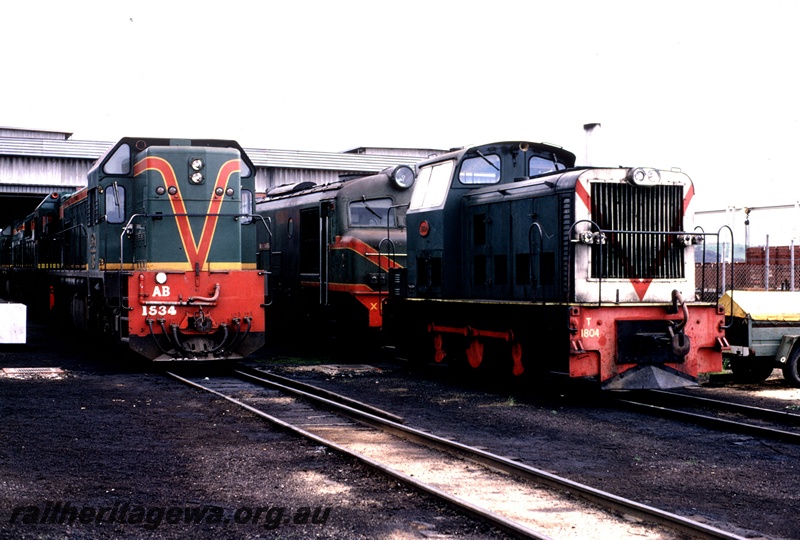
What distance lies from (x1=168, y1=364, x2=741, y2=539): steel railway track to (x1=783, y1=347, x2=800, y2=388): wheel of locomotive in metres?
5.70

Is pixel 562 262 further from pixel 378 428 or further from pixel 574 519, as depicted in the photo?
pixel 574 519

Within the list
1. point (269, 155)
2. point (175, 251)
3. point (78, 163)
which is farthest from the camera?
point (269, 155)

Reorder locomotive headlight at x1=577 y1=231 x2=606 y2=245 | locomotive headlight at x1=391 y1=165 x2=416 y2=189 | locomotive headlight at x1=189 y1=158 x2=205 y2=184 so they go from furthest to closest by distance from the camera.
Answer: locomotive headlight at x1=391 y1=165 x2=416 y2=189
locomotive headlight at x1=189 y1=158 x2=205 y2=184
locomotive headlight at x1=577 y1=231 x2=606 y2=245

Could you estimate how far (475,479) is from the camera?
6.34 m

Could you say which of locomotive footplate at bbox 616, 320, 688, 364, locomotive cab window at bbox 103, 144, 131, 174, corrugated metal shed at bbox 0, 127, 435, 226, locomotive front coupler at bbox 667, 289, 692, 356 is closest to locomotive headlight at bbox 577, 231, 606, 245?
locomotive footplate at bbox 616, 320, 688, 364

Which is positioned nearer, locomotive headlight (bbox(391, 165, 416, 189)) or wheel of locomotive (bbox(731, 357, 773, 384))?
wheel of locomotive (bbox(731, 357, 773, 384))

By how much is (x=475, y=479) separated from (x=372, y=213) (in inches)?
371

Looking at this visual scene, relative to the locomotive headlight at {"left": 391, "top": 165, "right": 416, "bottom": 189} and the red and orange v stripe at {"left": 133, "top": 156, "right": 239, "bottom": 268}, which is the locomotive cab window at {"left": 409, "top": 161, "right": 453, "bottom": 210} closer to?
the locomotive headlight at {"left": 391, "top": 165, "right": 416, "bottom": 189}

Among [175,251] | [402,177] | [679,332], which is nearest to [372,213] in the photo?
[402,177]

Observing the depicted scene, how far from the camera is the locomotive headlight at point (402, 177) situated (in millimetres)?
15320

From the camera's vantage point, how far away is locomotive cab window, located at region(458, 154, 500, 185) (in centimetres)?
1175

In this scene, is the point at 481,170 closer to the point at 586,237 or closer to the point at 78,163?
the point at 586,237

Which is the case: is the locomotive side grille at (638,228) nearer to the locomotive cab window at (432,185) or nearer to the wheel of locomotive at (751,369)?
the wheel of locomotive at (751,369)

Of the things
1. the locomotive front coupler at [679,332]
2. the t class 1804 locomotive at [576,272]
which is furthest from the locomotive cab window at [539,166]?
the locomotive front coupler at [679,332]
